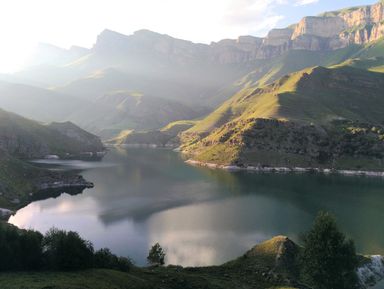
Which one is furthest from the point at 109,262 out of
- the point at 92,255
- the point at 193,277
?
the point at 193,277

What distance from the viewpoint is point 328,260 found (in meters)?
68.8

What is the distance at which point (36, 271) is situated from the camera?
6072 cm

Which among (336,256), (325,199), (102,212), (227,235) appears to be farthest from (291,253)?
(325,199)

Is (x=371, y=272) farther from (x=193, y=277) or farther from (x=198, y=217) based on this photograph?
(x=198, y=217)

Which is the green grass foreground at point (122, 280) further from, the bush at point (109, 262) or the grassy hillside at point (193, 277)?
the bush at point (109, 262)

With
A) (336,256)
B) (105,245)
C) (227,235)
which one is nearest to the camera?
(336,256)

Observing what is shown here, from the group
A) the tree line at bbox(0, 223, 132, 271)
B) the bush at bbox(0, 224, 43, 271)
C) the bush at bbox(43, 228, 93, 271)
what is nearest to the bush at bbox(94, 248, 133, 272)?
the tree line at bbox(0, 223, 132, 271)

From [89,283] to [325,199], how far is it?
144704 millimetres

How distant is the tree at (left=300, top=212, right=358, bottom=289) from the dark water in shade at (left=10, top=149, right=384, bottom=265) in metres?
30.5

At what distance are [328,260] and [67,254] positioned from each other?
150 ft

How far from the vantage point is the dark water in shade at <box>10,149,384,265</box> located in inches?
4225

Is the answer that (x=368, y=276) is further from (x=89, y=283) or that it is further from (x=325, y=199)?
(x=325, y=199)

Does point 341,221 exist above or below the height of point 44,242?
below

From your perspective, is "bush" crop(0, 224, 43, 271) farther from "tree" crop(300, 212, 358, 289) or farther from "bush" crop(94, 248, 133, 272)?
"tree" crop(300, 212, 358, 289)
